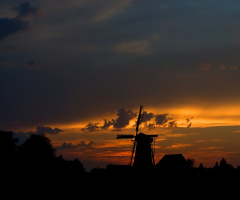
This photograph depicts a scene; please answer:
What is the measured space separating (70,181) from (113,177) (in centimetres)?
832

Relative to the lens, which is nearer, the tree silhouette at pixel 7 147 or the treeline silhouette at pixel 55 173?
the treeline silhouette at pixel 55 173

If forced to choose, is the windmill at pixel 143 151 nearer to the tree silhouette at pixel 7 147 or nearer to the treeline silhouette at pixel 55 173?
the treeline silhouette at pixel 55 173

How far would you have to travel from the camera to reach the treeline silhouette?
64688mm

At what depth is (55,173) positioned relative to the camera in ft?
278

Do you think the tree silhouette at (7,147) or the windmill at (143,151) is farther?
the tree silhouette at (7,147)

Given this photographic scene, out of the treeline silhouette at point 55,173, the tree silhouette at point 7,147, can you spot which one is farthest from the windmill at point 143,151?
the tree silhouette at point 7,147

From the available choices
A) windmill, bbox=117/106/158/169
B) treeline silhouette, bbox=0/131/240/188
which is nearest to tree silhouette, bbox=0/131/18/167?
treeline silhouette, bbox=0/131/240/188

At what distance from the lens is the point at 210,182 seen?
6025 cm

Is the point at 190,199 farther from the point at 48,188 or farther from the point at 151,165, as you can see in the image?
the point at 48,188

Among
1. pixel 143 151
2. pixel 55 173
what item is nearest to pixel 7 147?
pixel 55 173

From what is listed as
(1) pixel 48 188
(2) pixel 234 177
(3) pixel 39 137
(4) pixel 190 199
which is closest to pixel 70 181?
(1) pixel 48 188

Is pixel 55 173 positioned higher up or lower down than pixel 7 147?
lower down

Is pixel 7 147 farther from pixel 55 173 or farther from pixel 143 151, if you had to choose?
pixel 143 151

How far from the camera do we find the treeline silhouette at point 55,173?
212 feet
